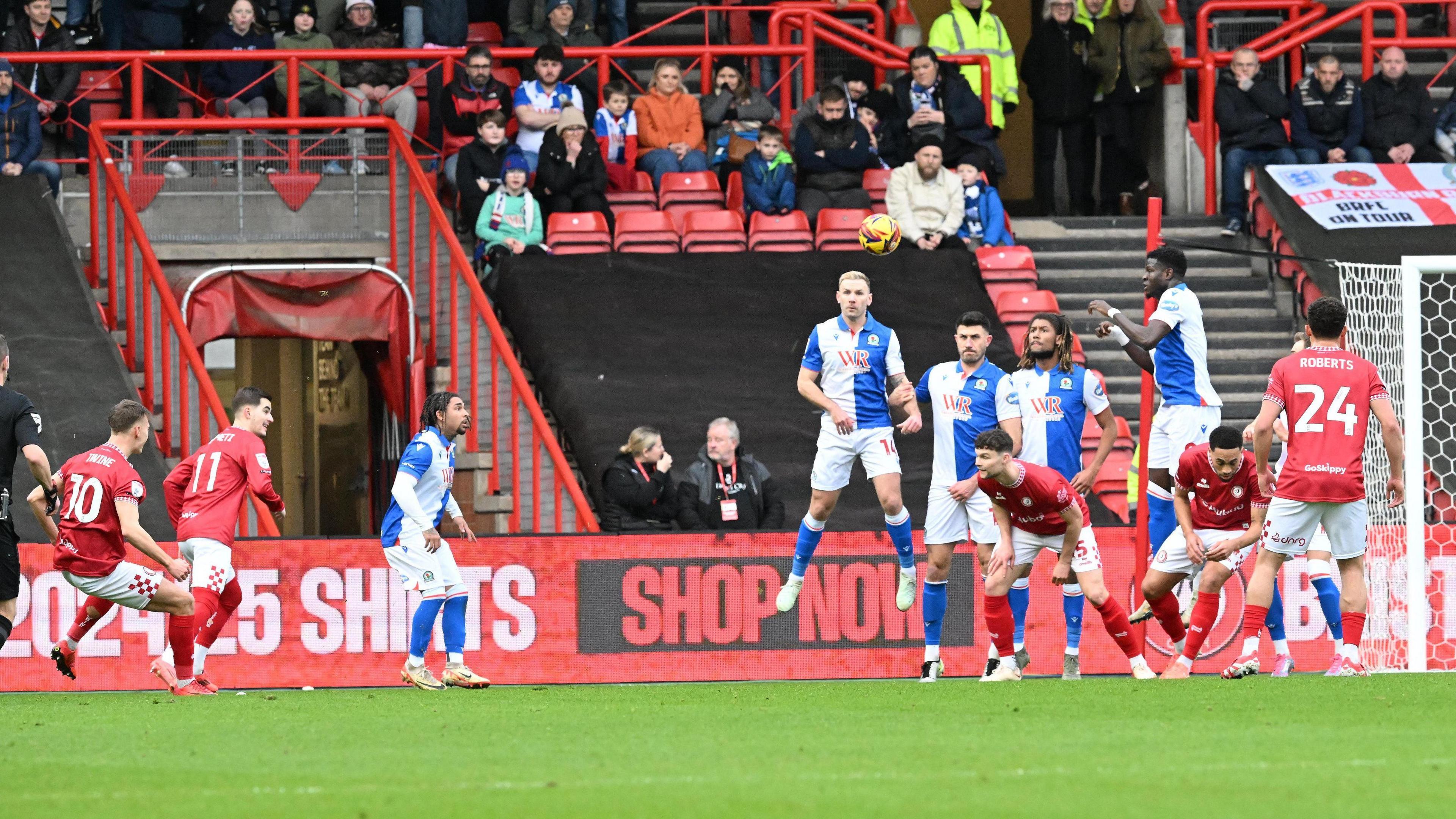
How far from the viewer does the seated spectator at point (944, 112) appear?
17.8 m

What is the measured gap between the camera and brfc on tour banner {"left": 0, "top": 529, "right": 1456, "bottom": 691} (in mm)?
12898

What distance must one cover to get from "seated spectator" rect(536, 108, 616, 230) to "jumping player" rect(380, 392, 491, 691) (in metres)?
5.85

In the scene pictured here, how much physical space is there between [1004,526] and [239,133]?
30.3 feet

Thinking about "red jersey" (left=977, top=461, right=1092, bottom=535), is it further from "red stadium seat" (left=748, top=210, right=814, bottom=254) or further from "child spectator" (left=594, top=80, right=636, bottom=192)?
"child spectator" (left=594, top=80, right=636, bottom=192)

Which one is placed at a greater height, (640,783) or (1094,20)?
(1094,20)

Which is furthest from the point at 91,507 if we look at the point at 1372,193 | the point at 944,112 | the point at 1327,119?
the point at 1327,119

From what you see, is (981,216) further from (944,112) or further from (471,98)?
(471,98)

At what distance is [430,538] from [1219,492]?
426 centimetres

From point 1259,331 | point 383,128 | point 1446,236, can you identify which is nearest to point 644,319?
point 383,128

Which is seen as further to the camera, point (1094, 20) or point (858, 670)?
point (1094, 20)

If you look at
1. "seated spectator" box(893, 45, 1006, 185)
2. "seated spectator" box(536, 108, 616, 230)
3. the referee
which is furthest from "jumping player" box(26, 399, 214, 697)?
"seated spectator" box(893, 45, 1006, 185)

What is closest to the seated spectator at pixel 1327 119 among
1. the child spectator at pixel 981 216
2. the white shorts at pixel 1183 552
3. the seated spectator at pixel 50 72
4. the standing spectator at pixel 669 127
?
the child spectator at pixel 981 216

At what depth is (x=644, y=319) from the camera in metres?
16.2

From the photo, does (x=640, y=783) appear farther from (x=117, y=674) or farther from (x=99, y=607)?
(x=117, y=674)
